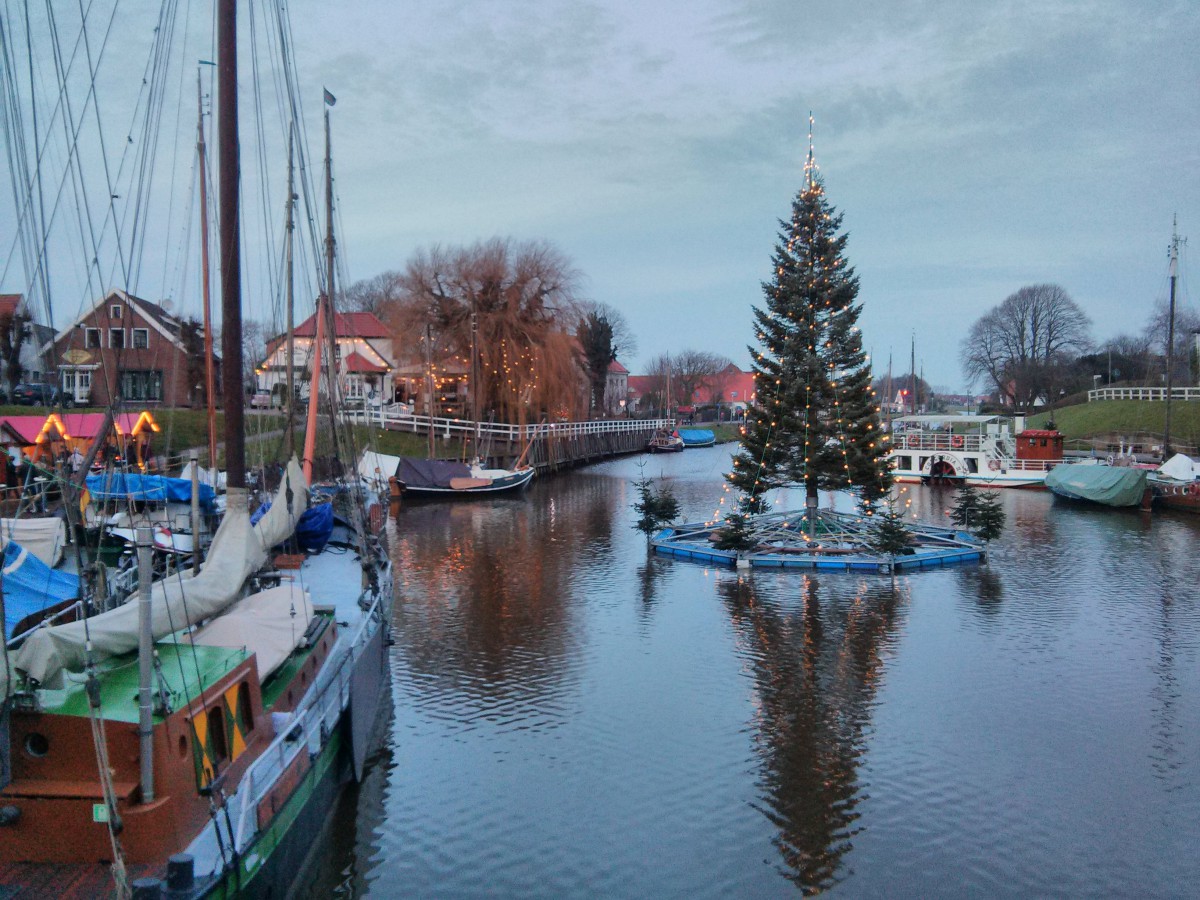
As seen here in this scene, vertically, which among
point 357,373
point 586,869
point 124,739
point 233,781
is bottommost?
point 586,869

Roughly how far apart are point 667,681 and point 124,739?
11.0 m

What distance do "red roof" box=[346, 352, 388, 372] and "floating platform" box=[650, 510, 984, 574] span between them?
120ft

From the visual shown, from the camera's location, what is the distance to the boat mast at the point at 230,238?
1511cm

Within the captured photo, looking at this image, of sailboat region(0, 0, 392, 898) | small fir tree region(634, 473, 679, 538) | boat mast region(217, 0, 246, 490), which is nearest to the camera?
sailboat region(0, 0, 392, 898)

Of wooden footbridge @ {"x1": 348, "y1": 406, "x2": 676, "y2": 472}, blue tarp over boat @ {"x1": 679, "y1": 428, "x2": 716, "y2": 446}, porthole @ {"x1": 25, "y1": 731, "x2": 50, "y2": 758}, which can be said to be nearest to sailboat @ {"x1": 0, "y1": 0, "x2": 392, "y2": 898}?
porthole @ {"x1": 25, "y1": 731, "x2": 50, "y2": 758}

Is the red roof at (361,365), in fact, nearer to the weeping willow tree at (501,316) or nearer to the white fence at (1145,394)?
the weeping willow tree at (501,316)

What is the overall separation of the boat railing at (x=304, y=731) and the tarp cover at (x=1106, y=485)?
3983 centimetres

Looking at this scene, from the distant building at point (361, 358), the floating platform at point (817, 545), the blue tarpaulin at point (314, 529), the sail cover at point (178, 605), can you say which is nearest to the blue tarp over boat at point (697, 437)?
the distant building at point (361, 358)

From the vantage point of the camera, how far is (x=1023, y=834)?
38.4 feet

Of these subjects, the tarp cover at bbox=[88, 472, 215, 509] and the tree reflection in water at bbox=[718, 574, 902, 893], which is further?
the tarp cover at bbox=[88, 472, 215, 509]

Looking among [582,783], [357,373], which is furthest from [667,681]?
[357,373]

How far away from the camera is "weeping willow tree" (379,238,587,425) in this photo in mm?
60656

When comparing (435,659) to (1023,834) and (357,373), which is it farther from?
(357,373)

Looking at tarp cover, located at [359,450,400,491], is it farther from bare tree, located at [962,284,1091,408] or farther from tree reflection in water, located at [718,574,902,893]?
bare tree, located at [962,284,1091,408]
